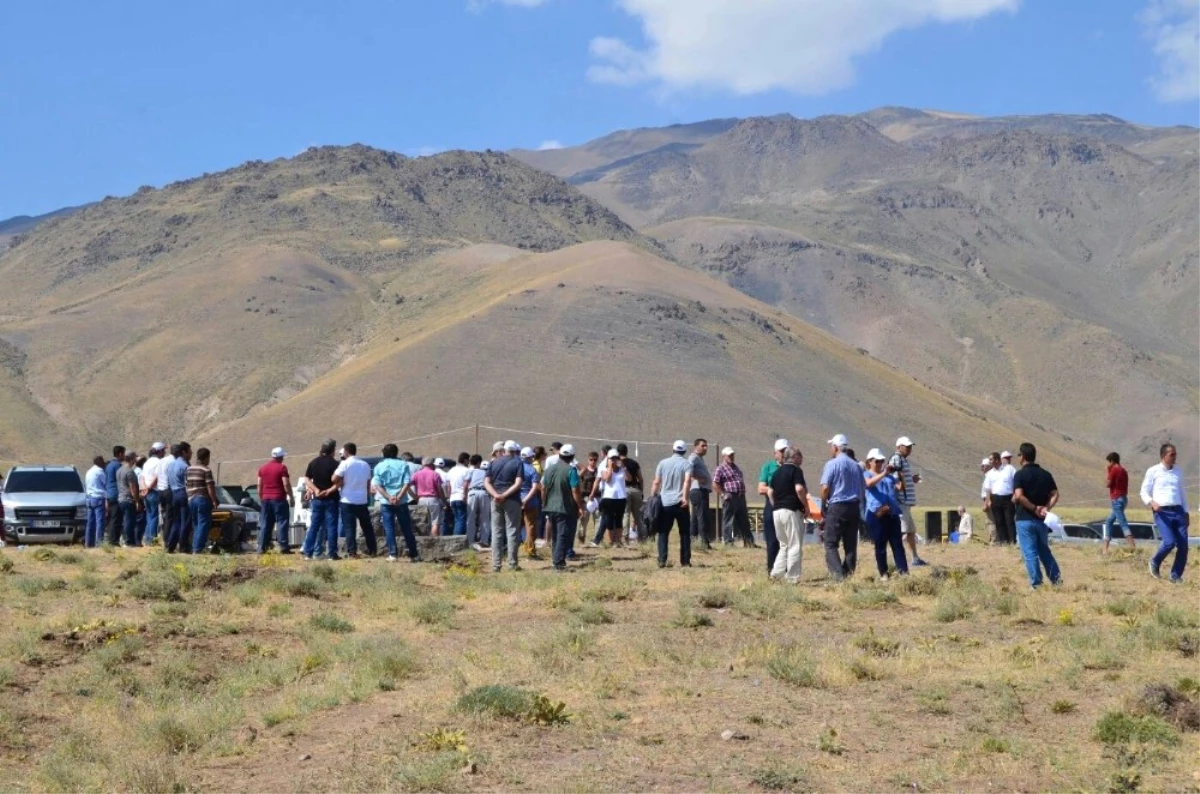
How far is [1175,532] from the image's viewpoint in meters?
15.6

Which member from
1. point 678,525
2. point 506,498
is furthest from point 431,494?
point 678,525

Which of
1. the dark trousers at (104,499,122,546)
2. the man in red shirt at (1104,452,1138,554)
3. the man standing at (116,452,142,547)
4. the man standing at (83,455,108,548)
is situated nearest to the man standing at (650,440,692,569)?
the man in red shirt at (1104,452,1138,554)

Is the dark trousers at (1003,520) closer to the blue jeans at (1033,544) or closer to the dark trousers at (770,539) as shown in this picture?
the dark trousers at (770,539)

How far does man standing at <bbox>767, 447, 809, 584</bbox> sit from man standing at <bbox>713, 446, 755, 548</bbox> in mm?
4581

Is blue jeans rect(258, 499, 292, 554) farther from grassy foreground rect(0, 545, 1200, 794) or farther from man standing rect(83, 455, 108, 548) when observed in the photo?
grassy foreground rect(0, 545, 1200, 794)

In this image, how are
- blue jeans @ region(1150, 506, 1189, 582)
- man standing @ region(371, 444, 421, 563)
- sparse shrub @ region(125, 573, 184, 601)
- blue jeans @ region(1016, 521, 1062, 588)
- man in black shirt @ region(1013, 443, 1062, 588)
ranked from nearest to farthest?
man in black shirt @ region(1013, 443, 1062, 588) → blue jeans @ region(1016, 521, 1062, 588) → sparse shrub @ region(125, 573, 184, 601) → blue jeans @ region(1150, 506, 1189, 582) → man standing @ region(371, 444, 421, 563)

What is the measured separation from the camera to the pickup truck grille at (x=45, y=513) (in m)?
24.8

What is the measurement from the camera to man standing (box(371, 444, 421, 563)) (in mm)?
19797

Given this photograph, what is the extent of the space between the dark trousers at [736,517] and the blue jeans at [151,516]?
8.68 metres

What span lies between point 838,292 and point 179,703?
137 metres

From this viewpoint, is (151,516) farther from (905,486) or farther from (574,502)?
(905,486)

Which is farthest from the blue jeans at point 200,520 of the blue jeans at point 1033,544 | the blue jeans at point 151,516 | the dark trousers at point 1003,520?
the dark trousers at point 1003,520

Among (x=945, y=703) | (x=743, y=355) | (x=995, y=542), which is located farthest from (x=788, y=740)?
(x=743, y=355)

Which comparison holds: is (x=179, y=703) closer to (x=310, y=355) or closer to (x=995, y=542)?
(x=995, y=542)
